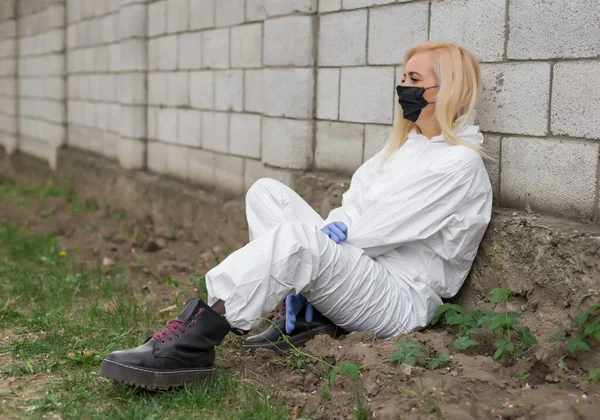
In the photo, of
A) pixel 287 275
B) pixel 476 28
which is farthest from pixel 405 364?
pixel 476 28

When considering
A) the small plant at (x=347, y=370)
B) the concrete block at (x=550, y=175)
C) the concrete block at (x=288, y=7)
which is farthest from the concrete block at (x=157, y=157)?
the small plant at (x=347, y=370)

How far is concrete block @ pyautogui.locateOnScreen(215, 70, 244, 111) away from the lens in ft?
18.8

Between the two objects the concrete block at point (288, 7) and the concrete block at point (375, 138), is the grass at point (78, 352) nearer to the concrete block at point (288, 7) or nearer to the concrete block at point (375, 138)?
the concrete block at point (375, 138)

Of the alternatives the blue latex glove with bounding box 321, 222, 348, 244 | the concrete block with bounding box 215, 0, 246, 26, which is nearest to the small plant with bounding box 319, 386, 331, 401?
the blue latex glove with bounding box 321, 222, 348, 244

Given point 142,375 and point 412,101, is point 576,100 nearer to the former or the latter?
point 412,101

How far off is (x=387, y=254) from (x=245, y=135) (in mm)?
2489

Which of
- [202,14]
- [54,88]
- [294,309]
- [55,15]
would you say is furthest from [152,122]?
[294,309]

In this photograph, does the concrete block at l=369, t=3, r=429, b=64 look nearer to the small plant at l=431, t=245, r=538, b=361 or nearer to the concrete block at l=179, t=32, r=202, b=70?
the small plant at l=431, t=245, r=538, b=361

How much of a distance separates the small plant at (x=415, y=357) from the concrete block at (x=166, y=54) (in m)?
4.36

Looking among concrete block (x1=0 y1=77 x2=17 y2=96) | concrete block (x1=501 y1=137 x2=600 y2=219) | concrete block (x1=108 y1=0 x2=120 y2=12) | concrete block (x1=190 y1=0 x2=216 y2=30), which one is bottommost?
concrete block (x1=501 y1=137 x2=600 y2=219)

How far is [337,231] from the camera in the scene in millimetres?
3293

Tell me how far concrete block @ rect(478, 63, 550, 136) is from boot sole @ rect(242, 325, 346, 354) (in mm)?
1171

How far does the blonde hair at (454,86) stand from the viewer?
3.41 metres

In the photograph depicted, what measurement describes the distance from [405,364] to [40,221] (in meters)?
5.31
